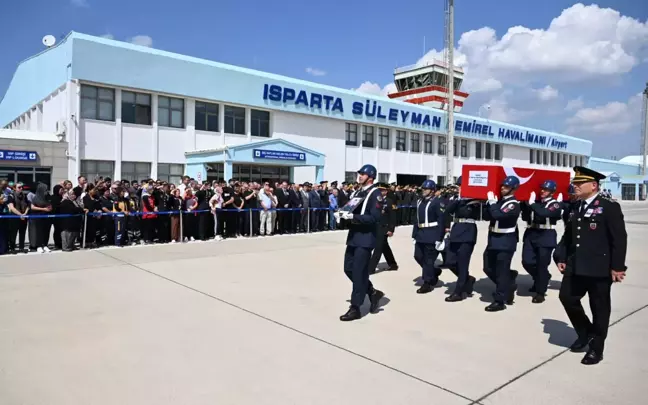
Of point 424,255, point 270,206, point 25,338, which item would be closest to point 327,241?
point 270,206

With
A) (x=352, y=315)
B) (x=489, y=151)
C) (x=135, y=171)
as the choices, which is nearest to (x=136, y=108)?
(x=135, y=171)

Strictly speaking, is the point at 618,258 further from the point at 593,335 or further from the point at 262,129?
the point at 262,129

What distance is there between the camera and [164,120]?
21812 mm

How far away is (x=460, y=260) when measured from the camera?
23.5 ft

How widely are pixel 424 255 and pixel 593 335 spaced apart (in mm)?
3222

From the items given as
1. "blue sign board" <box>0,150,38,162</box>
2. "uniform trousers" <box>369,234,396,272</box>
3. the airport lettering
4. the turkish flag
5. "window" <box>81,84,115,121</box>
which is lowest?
"uniform trousers" <box>369,234,396,272</box>

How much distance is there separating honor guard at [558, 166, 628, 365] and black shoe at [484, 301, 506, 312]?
1.58 metres

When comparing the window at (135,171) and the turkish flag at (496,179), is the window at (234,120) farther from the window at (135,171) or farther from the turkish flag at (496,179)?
the turkish flag at (496,179)

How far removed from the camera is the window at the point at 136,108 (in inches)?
810

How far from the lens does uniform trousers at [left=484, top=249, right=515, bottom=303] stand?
21.3 feet

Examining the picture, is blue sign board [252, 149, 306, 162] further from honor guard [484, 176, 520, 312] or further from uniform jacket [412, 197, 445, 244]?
honor guard [484, 176, 520, 312]

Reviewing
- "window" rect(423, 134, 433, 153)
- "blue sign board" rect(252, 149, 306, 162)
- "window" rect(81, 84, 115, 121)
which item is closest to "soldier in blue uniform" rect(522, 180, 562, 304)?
"blue sign board" rect(252, 149, 306, 162)

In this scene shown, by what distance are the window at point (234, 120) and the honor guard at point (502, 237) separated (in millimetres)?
19161

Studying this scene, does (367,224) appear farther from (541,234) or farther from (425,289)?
(541,234)
